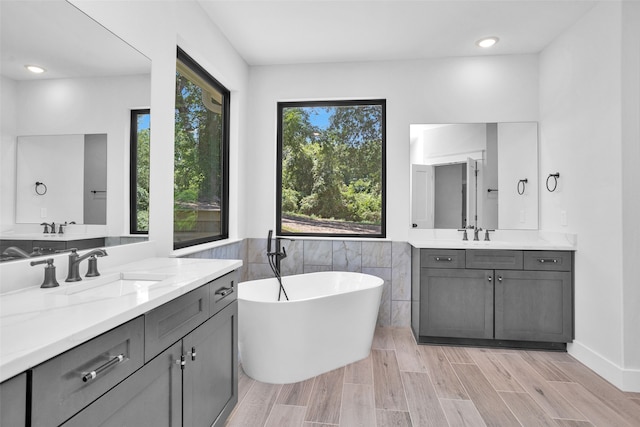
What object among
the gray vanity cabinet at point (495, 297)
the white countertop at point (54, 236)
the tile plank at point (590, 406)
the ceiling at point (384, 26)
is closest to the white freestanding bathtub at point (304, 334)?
the gray vanity cabinet at point (495, 297)

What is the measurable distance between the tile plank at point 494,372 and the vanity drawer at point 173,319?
205cm

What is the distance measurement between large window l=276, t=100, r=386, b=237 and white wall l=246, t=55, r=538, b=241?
0.13 metres

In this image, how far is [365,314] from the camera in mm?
2797

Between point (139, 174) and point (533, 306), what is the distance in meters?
3.17

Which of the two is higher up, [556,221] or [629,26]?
[629,26]

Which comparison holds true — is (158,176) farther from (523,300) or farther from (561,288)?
(561,288)

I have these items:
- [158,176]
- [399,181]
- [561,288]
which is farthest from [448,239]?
[158,176]

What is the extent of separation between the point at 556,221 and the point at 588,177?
0.57 m

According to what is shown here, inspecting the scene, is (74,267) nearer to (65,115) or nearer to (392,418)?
(65,115)

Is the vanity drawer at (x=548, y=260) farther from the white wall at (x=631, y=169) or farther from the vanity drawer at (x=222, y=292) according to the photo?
the vanity drawer at (x=222, y=292)

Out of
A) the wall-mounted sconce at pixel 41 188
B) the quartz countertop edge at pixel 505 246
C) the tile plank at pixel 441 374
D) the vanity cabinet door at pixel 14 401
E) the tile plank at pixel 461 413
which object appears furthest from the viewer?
the quartz countertop edge at pixel 505 246

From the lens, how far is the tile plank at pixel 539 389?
6.86 ft

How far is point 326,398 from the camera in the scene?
2.22 metres

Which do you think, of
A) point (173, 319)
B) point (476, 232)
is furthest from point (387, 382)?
point (476, 232)
